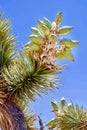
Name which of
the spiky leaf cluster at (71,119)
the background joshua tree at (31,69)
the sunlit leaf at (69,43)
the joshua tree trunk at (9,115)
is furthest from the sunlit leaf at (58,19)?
the spiky leaf cluster at (71,119)

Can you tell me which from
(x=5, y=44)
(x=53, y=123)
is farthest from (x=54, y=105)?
(x=5, y=44)

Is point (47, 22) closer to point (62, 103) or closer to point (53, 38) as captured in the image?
point (53, 38)

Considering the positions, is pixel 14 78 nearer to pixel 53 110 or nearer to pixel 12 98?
pixel 12 98

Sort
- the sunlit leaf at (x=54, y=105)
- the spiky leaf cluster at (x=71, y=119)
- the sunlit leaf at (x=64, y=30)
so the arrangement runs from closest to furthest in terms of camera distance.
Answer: the sunlit leaf at (x=64, y=30)
the spiky leaf cluster at (x=71, y=119)
the sunlit leaf at (x=54, y=105)

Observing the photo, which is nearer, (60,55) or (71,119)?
(60,55)

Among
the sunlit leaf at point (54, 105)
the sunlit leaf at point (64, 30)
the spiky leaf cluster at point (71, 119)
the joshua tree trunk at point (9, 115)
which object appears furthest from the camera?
the sunlit leaf at point (54, 105)

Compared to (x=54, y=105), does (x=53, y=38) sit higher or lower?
higher

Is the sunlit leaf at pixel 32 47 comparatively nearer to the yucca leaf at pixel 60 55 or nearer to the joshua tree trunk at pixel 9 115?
the yucca leaf at pixel 60 55
